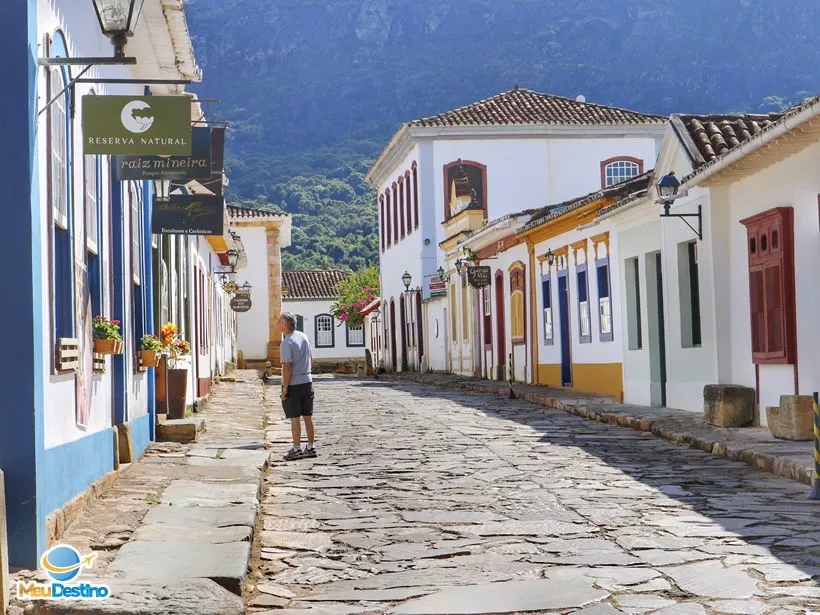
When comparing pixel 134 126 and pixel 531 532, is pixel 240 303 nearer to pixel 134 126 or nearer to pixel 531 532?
pixel 134 126

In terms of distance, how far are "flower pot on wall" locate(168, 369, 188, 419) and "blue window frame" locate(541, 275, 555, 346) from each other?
487 inches

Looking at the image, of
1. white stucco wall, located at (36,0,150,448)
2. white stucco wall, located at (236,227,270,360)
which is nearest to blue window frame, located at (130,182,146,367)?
white stucco wall, located at (36,0,150,448)

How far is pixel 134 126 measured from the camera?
28.3 ft

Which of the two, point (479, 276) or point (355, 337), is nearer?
point (479, 276)

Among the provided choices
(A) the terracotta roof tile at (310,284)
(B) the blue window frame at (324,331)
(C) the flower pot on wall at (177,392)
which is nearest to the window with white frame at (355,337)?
(B) the blue window frame at (324,331)

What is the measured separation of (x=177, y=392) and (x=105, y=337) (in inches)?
231

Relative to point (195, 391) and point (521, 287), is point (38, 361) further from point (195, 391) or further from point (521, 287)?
point (521, 287)

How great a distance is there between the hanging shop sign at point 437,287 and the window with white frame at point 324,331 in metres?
36.6

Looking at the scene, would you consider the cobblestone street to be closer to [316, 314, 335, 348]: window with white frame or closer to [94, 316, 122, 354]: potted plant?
[94, 316, 122, 354]: potted plant

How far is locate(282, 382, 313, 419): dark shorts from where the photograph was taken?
14.1 m

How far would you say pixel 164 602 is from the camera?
6.03 m

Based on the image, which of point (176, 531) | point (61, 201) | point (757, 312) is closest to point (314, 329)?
point (757, 312)

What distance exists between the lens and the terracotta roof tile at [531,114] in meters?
40.5

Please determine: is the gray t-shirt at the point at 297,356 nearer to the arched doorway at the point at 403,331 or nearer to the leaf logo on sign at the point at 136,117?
the leaf logo on sign at the point at 136,117
